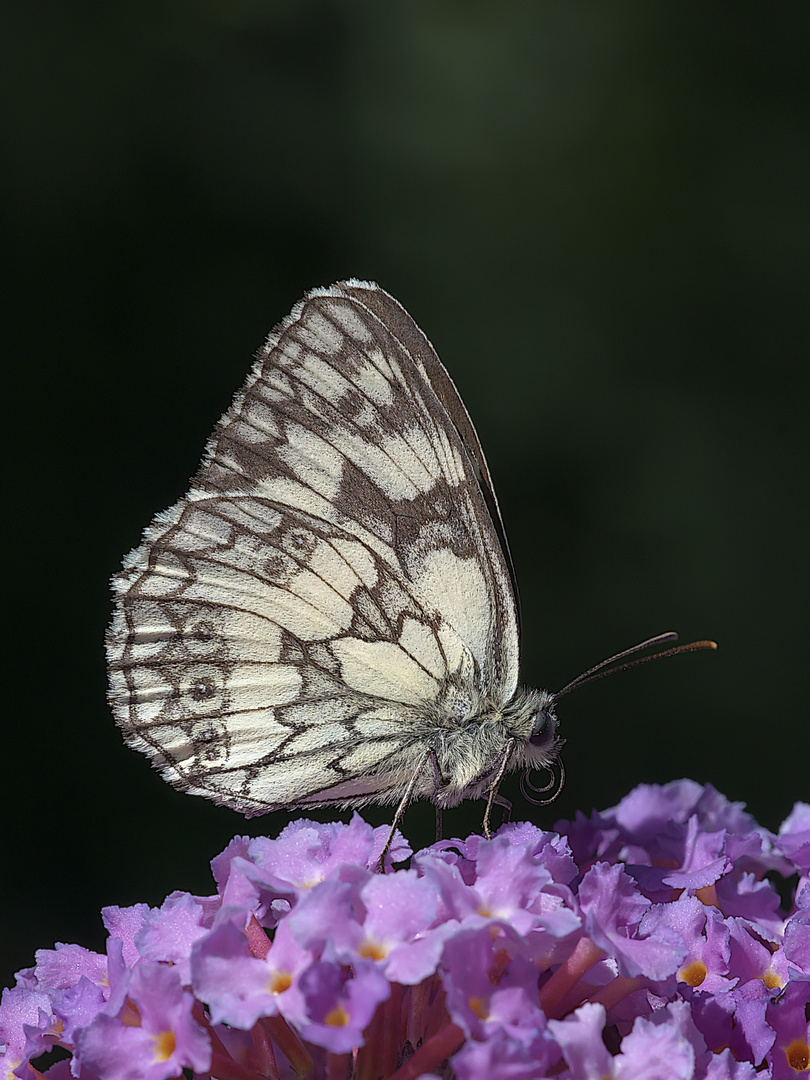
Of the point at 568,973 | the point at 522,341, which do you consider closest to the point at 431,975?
the point at 568,973

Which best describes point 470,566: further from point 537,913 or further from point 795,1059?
point 795,1059

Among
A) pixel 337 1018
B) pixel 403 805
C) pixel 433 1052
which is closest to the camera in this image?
pixel 337 1018

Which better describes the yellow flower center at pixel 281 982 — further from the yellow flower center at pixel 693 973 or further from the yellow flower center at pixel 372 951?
the yellow flower center at pixel 693 973

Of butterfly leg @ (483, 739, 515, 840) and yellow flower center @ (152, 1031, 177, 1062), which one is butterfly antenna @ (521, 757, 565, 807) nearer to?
butterfly leg @ (483, 739, 515, 840)

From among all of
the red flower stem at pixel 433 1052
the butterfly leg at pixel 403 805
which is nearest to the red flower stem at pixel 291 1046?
the red flower stem at pixel 433 1052

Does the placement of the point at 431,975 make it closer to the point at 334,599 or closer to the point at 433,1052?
the point at 433,1052

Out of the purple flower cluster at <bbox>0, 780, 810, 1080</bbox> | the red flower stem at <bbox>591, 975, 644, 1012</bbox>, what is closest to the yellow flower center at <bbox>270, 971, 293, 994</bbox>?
the purple flower cluster at <bbox>0, 780, 810, 1080</bbox>

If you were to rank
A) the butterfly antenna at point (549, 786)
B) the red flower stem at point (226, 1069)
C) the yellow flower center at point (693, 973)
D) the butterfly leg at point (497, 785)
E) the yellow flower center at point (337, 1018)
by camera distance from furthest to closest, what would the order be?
the butterfly antenna at point (549, 786), the butterfly leg at point (497, 785), the yellow flower center at point (693, 973), the red flower stem at point (226, 1069), the yellow flower center at point (337, 1018)

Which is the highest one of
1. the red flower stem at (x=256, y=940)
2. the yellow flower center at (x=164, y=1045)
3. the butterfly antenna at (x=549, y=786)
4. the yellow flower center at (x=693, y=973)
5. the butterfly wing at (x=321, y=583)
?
the butterfly wing at (x=321, y=583)
